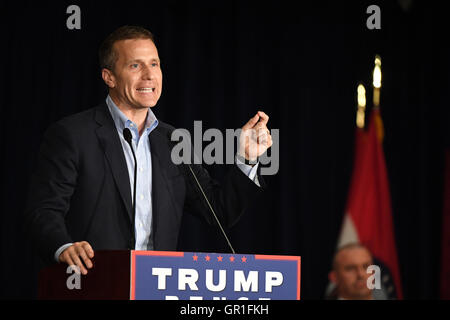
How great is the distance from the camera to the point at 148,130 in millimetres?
2418

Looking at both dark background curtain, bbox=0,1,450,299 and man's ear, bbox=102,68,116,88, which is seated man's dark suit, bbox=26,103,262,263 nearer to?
man's ear, bbox=102,68,116,88

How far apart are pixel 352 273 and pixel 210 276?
117 inches

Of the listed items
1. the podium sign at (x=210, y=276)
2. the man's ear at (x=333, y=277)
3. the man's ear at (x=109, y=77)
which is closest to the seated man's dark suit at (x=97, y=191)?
the man's ear at (x=109, y=77)

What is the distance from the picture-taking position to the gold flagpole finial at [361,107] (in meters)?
5.16

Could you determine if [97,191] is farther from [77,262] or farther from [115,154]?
[77,262]

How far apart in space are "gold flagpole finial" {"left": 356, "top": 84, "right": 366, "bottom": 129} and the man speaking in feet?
9.36

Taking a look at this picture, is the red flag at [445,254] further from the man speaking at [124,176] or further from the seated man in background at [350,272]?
the man speaking at [124,176]

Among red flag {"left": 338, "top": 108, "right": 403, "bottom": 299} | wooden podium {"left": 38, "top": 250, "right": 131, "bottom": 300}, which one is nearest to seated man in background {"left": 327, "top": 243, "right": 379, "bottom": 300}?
red flag {"left": 338, "top": 108, "right": 403, "bottom": 299}

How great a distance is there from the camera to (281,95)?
5.05 metres

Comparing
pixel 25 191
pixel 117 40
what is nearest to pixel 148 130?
pixel 117 40

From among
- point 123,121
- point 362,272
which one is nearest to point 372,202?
point 362,272

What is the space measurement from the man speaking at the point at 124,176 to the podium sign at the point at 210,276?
0.82 feet

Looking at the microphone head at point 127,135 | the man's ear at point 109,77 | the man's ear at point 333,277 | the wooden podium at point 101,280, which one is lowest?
the man's ear at point 333,277

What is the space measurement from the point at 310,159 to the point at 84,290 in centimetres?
330
